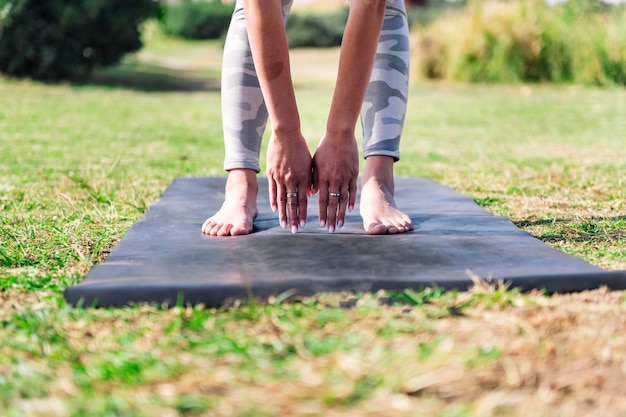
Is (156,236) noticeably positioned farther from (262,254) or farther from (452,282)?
(452,282)

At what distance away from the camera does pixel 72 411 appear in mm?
915

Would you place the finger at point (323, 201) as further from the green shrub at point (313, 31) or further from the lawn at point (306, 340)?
the green shrub at point (313, 31)

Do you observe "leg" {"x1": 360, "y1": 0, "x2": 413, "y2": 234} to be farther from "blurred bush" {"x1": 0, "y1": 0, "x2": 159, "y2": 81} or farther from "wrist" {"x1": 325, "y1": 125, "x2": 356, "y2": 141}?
"blurred bush" {"x1": 0, "y1": 0, "x2": 159, "y2": 81}

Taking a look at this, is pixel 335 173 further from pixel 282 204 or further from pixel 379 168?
pixel 379 168

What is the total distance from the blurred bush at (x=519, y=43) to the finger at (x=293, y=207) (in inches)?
307

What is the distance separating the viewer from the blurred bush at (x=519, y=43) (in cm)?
916

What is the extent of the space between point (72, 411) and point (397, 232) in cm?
110

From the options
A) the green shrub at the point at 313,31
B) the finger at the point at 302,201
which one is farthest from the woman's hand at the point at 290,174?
the green shrub at the point at 313,31

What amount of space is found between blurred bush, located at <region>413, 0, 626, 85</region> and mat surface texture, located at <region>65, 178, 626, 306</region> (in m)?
7.64

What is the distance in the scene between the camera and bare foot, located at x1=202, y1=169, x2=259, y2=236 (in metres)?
1.86

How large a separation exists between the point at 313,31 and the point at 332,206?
16705 millimetres

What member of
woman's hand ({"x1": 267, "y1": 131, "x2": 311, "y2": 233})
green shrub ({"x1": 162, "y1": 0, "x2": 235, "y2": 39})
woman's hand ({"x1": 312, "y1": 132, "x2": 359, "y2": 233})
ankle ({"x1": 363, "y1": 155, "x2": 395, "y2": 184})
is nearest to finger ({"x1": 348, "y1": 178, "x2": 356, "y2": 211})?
woman's hand ({"x1": 312, "y1": 132, "x2": 359, "y2": 233})

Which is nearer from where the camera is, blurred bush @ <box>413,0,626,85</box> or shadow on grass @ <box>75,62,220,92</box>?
shadow on grass @ <box>75,62,220,92</box>

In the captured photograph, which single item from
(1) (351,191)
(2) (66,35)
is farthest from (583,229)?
(2) (66,35)
